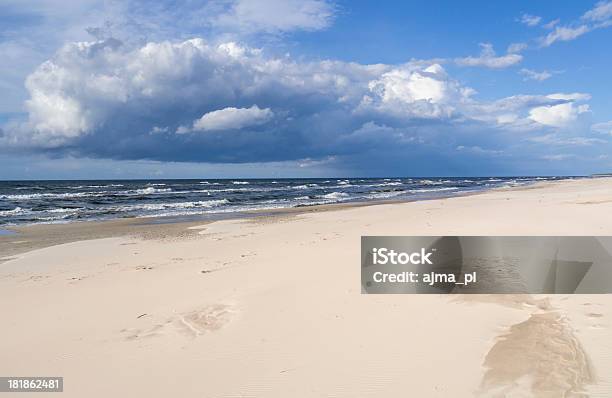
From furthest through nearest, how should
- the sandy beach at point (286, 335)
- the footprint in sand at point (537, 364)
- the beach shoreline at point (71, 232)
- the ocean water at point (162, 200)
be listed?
1. the ocean water at point (162, 200)
2. the beach shoreline at point (71, 232)
3. the sandy beach at point (286, 335)
4. the footprint in sand at point (537, 364)

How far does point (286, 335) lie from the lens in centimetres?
517

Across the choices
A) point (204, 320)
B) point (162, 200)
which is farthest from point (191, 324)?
point (162, 200)

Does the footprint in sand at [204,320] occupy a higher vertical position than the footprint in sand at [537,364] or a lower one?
lower

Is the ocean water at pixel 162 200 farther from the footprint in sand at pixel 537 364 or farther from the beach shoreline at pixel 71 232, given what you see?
the footprint in sand at pixel 537 364

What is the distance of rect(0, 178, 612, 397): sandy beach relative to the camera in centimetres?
405

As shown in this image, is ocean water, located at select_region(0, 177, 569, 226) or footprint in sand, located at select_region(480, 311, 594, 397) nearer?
footprint in sand, located at select_region(480, 311, 594, 397)

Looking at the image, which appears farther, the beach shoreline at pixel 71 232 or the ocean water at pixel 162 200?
the ocean water at pixel 162 200

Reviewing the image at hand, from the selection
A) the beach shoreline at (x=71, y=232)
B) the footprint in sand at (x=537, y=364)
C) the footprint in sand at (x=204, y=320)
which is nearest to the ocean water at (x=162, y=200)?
the beach shoreline at (x=71, y=232)

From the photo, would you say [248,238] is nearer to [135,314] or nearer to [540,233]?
[135,314]

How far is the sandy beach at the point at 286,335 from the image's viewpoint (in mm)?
4055

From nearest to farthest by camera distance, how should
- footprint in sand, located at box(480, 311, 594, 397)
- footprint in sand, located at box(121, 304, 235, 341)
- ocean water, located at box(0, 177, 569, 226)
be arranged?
1. footprint in sand, located at box(480, 311, 594, 397)
2. footprint in sand, located at box(121, 304, 235, 341)
3. ocean water, located at box(0, 177, 569, 226)

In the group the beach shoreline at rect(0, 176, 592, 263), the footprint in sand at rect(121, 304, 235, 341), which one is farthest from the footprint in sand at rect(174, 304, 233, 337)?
the beach shoreline at rect(0, 176, 592, 263)

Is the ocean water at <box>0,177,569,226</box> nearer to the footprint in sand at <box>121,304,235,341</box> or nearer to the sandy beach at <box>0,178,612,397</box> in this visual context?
the sandy beach at <box>0,178,612,397</box>

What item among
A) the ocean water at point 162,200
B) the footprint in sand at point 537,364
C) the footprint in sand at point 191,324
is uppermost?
the ocean water at point 162,200
